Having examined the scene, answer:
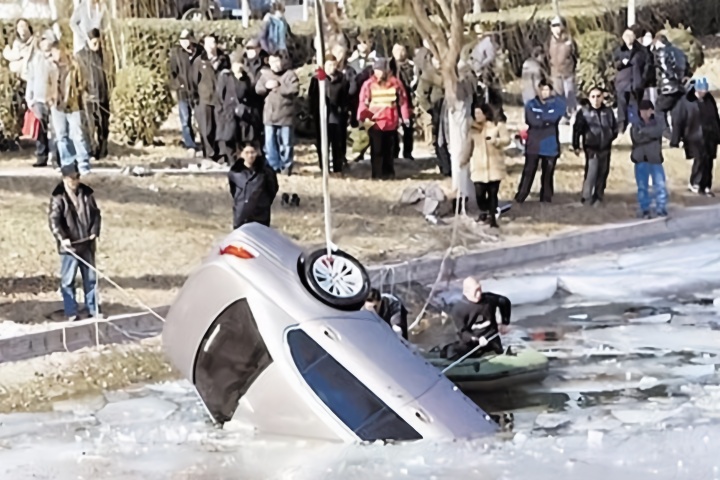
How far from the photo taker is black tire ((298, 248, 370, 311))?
9.09 metres

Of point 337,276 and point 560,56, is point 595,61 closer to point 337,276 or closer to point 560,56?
point 560,56

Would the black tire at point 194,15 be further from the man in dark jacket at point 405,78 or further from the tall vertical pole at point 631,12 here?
the tall vertical pole at point 631,12

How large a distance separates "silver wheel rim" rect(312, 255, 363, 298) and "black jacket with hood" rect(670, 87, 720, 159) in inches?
441

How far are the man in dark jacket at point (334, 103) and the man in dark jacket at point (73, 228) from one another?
6420 mm

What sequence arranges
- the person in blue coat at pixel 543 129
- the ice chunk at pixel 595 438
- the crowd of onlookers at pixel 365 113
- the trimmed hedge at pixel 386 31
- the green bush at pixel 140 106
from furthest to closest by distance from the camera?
the trimmed hedge at pixel 386 31, the green bush at pixel 140 106, the person in blue coat at pixel 543 129, the crowd of onlookers at pixel 365 113, the ice chunk at pixel 595 438

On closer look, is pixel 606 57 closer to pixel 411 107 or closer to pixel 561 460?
pixel 411 107

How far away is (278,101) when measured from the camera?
1853cm

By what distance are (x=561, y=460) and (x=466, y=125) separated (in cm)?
880

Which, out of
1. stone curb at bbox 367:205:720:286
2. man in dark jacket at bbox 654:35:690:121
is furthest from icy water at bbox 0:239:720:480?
man in dark jacket at bbox 654:35:690:121

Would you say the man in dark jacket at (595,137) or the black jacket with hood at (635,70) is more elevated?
the black jacket with hood at (635,70)

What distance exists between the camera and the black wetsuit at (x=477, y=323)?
11.2 meters

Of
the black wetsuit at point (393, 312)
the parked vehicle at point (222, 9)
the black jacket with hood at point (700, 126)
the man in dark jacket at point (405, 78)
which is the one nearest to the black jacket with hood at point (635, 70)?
the black jacket with hood at point (700, 126)

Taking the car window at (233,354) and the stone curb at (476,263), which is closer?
the car window at (233,354)

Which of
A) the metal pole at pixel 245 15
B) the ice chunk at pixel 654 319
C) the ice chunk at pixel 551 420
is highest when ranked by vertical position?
the metal pole at pixel 245 15
